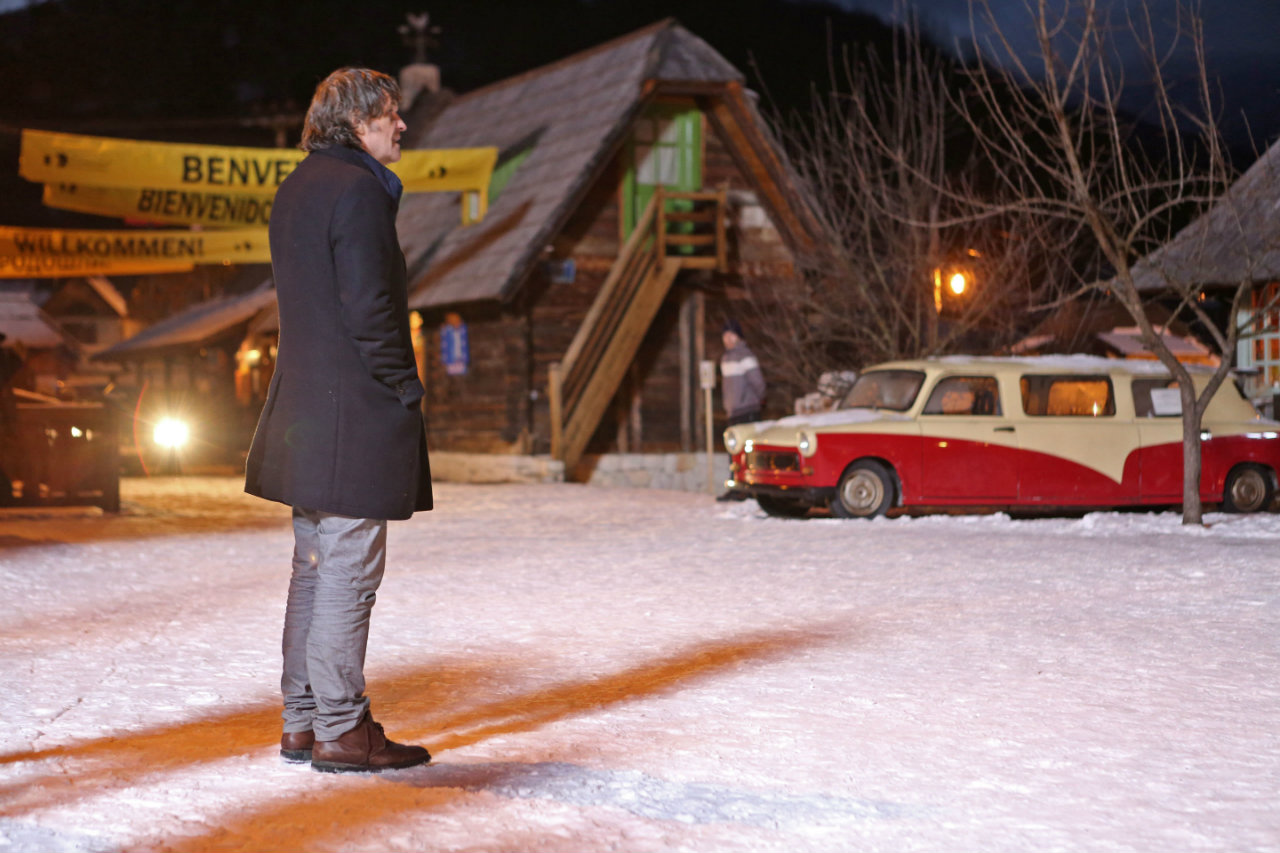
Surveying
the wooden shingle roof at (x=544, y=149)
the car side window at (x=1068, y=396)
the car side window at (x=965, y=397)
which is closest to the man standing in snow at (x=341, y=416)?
the car side window at (x=965, y=397)

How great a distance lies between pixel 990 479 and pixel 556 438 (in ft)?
26.9

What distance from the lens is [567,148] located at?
22.1 metres

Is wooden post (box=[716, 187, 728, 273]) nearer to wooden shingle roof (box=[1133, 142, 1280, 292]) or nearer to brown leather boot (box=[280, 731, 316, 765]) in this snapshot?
wooden shingle roof (box=[1133, 142, 1280, 292])

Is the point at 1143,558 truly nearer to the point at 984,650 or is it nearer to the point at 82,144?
the point at 984,650

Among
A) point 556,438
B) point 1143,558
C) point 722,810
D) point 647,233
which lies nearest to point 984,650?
point 722,810

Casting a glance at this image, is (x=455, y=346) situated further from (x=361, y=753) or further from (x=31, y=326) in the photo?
(x=31, y=326)

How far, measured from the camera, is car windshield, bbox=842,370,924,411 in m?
13.5

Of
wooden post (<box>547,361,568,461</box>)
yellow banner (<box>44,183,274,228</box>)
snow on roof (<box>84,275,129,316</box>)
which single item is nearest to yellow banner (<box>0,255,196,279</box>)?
yellow banner (<box>44,183,274,228</box>)

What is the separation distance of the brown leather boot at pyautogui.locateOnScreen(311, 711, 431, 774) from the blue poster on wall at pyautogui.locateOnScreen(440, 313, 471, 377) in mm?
18725

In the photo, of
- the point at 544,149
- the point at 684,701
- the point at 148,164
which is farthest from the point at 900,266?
the point at 684,701

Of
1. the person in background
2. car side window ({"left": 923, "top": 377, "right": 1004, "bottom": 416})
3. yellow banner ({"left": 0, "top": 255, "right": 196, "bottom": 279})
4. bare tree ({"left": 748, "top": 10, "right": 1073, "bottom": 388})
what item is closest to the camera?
car side window ({"left": 923, "top": 377, "right": 1004, "bottom": 416})

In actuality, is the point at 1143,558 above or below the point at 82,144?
below

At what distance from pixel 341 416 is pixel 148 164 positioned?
17232 millimetres

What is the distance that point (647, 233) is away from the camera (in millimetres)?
21812
